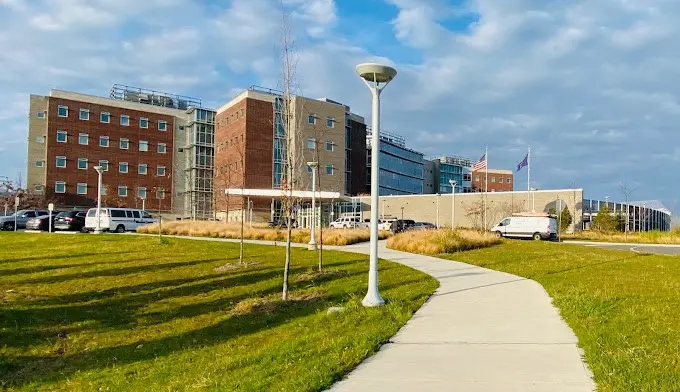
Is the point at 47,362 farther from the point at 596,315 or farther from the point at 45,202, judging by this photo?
the point at 45,202

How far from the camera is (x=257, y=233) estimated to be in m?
33.0

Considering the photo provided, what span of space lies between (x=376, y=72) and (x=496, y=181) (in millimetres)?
130900

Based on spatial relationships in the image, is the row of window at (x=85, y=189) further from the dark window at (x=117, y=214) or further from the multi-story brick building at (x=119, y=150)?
the dark window at (x=117, y=214)

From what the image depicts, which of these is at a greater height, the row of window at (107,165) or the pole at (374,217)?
the row of window at (107,165)

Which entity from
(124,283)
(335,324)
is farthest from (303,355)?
(124,283)

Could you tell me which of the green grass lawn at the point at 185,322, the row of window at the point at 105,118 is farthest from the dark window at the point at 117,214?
the row of window at the point at 105,118

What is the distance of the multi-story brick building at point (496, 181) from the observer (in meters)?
135

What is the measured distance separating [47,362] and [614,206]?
64.5 m

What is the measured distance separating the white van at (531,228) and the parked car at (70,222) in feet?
102

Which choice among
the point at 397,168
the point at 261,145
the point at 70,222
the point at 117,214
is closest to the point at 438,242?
the point at 117,214

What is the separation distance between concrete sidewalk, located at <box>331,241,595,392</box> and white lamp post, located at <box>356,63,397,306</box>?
38.4 inches

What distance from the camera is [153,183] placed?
75000mm

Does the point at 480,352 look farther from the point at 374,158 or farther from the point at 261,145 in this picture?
the point at 261,145

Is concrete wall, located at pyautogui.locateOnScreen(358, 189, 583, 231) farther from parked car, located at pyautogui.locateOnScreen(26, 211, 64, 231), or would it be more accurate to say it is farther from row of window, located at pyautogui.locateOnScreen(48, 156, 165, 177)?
parked car, located at pyautogui.locateOnScreen(26, 211, 64, 231)
